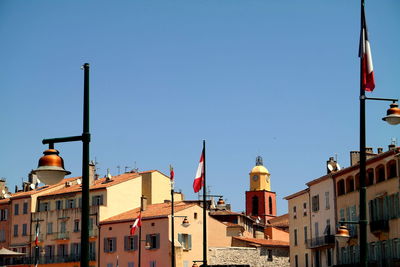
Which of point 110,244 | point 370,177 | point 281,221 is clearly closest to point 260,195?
point 281,221

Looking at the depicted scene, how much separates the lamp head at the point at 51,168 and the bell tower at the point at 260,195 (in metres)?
125

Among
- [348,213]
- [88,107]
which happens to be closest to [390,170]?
[348,213]

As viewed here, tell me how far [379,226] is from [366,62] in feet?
149

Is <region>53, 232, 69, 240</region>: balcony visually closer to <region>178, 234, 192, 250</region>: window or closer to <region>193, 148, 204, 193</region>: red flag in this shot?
<region>178, 234, 192, 250</region>: window

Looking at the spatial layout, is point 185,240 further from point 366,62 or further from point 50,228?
point 366,62

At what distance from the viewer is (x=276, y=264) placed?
8831 cm

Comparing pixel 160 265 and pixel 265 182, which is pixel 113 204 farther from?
pixel 265 182

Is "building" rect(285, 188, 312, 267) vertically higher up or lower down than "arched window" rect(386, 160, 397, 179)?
lower down

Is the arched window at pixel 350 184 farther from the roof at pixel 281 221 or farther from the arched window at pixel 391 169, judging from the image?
the roof at pixel 281 221

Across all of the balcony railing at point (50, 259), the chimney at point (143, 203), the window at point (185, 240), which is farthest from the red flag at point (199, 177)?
the balcony railing at point (50, 259)

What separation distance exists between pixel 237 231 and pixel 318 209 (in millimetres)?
19098

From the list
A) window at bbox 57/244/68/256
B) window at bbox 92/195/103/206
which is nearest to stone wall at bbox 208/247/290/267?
window at bbox 92/195/103/206

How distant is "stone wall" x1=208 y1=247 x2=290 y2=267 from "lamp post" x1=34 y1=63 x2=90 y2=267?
6941 centimetres

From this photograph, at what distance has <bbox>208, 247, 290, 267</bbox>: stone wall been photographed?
82.0 meters
